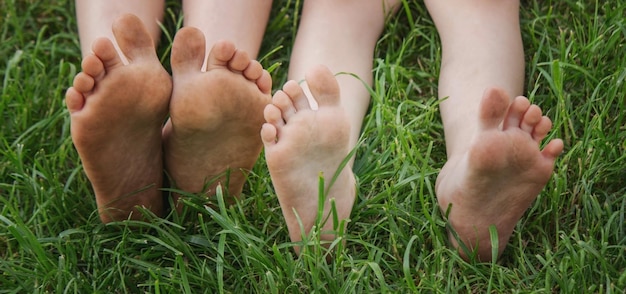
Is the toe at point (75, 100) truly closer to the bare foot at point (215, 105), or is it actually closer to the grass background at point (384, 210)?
the bare foot at point (215, 105)

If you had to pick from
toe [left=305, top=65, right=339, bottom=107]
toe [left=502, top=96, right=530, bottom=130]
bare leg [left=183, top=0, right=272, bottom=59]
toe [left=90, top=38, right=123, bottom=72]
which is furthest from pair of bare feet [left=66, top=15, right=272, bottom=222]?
toe [left=502, top=96, right=530, bottom=130]

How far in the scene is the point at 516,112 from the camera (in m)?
1.22

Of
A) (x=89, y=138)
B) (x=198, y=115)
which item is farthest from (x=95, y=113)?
(x=198, y=115)

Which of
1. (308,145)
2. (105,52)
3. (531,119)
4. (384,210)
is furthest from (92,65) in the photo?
(531,119)

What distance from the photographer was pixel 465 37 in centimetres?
160

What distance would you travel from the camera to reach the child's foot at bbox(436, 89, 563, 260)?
1.20 meters

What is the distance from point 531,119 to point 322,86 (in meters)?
0.33

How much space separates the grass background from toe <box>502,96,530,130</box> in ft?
0.74

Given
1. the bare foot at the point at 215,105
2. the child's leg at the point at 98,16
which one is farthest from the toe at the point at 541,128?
the child's leg at the point at 98,16

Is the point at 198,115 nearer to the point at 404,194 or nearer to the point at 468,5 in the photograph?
the point at 404,194

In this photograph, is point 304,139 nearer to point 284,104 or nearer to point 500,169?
point 284,104

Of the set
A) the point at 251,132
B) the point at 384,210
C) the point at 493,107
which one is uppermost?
the point at 493,107

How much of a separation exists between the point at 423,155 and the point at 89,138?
66 centimetres

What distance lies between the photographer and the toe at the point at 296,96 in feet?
4.18
